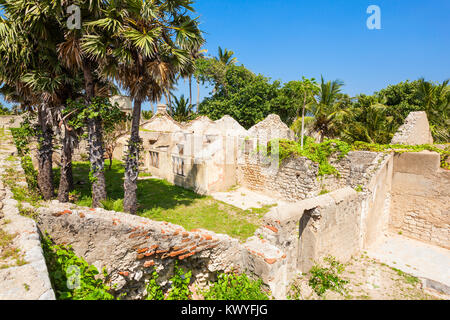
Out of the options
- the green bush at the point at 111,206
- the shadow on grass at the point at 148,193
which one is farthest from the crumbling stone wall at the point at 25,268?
the shadow on grass at the point at 148,193

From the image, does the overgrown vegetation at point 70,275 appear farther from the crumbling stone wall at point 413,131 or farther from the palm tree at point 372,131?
the palm tree at point 372,131

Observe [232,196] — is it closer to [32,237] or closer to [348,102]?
[32,237]

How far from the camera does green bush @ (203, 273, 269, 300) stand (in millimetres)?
4522

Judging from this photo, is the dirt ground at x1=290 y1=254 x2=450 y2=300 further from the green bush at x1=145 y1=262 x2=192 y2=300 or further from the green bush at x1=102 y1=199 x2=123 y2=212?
the green bush at x1=102 y1=199 x2=123 y2=212

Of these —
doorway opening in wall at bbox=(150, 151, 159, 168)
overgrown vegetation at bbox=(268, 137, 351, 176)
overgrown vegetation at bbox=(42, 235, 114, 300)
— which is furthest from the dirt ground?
doorway opening in wall at bbox=(150, 151, 159, 168)

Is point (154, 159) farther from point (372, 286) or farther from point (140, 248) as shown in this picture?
point (372, 286)

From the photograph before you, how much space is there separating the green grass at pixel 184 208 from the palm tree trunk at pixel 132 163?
43cm

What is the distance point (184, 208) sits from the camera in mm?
11469

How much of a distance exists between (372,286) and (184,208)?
320 inches

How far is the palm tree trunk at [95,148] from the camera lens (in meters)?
8.95

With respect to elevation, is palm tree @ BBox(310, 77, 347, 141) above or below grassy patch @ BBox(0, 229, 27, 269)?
above

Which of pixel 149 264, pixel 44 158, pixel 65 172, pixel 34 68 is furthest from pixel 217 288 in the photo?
pixel 34 68

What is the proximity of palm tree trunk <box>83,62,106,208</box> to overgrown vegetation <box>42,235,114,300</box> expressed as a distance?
667 centimetres

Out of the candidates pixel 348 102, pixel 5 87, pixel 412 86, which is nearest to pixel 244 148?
pixel 5 87
